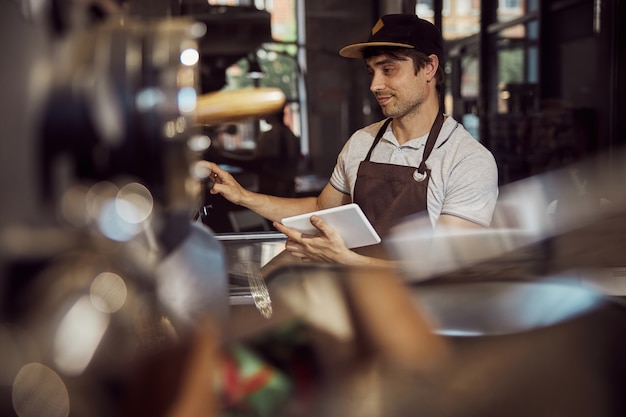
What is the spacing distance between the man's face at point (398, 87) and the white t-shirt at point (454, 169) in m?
0.09

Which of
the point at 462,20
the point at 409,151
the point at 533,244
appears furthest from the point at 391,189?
the point at 462,20

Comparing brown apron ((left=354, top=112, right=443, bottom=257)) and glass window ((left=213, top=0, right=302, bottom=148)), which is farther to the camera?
glass window ((left=213, top=0, right=302, bottom=148))

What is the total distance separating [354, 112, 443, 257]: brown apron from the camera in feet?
6.52

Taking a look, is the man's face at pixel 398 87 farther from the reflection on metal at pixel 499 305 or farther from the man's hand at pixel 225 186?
the reflection on metal at pixel 499 305

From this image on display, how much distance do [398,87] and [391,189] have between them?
30 centimetres

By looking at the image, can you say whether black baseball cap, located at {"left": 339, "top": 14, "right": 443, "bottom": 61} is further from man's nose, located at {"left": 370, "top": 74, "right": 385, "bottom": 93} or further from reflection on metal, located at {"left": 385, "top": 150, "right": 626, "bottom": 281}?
reflection on metal, located at {"left": 385, "top": 150, "right": 626, "bottom": 281}

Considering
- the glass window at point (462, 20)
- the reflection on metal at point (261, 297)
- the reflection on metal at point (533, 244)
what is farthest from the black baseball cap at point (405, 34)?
the glass window at point (462, 20)

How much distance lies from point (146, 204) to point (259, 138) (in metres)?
3.39

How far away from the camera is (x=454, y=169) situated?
1.95 metres

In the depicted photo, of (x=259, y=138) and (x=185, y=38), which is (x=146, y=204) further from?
(x=259, y=138)

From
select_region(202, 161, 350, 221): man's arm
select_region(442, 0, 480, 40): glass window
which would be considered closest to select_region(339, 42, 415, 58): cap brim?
select_region(202, 161, 350, 221): man's arm

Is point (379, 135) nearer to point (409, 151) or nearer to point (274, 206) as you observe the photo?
point (409, 151)

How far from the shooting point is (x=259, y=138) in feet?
12.2

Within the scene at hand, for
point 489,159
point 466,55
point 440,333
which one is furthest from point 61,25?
point 466,55
